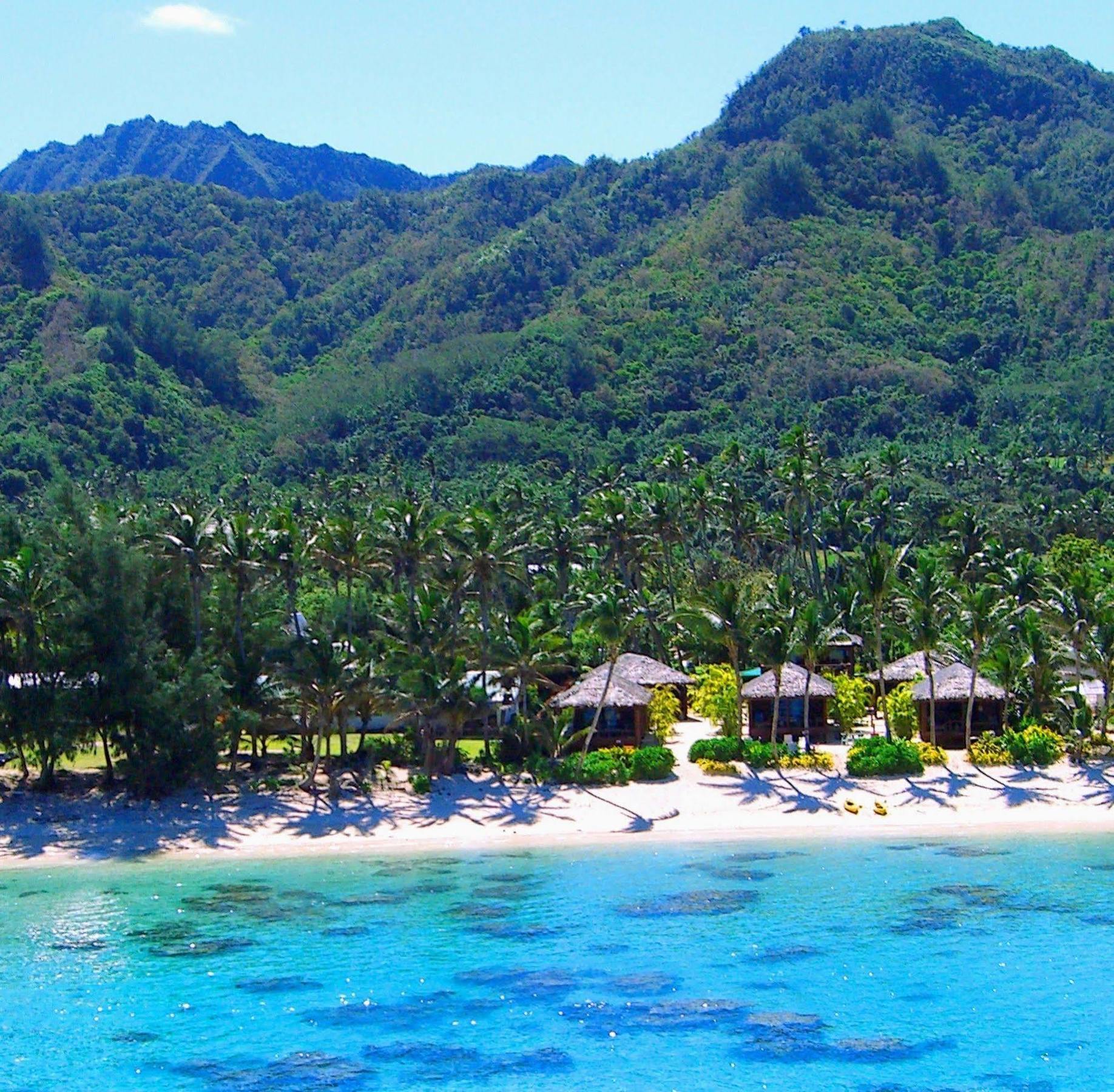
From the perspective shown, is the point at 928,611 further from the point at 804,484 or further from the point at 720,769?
the point at 804,484

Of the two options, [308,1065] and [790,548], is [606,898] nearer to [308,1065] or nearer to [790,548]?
[308,1065]

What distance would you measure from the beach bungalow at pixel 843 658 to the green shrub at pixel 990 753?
13223 millimetres

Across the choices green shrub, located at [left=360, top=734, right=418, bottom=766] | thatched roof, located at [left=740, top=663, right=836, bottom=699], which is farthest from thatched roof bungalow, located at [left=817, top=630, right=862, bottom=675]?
green shrub, located at [left=360, top=734, right=418, bottom=766]

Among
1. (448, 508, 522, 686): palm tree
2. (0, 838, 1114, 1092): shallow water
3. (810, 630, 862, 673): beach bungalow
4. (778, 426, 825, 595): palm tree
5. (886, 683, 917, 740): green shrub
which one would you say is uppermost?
(778, 426, 825, 595): palm tree

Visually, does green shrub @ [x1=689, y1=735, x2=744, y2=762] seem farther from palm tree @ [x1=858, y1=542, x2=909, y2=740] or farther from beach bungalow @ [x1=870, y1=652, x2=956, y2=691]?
beach bungalow @ [x1=870, y1=652, x2=956, y2=691]

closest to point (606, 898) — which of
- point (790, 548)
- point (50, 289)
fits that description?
point (790, 548)

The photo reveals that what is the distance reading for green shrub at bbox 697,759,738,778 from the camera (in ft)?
155

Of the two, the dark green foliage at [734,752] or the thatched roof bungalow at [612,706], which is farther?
the thatched roof bungalow at [612,706]

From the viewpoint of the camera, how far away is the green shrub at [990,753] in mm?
47469

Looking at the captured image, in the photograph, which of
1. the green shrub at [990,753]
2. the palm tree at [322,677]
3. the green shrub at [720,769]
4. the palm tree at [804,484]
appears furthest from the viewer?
the palm tree at [804,484]

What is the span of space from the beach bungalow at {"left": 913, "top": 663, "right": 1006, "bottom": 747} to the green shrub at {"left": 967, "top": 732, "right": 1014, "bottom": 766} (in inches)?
71.8

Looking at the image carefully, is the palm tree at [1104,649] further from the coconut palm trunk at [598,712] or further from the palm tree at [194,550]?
the palm tree at [194,550]

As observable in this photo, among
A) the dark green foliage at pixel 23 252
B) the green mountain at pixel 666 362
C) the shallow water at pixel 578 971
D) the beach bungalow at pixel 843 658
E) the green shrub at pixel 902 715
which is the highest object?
the dark green foliage at pixel 23 252

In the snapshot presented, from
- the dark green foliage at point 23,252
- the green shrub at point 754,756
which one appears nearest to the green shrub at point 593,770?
the green shrub at point 754,756
